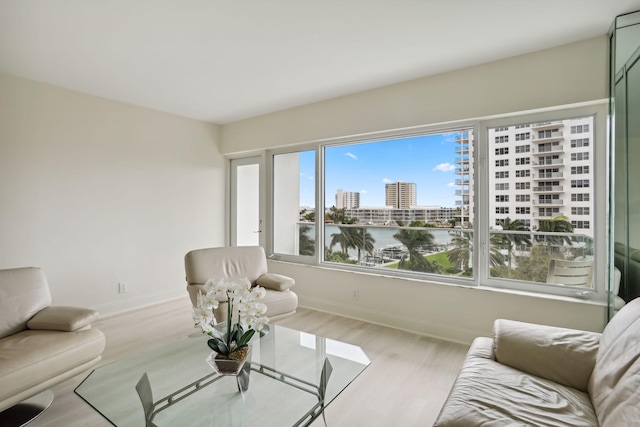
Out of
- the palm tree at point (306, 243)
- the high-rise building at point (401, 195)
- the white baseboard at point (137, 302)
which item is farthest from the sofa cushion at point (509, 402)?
the white baseboard at point (137, 302)

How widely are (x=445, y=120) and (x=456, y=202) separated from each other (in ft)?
2.67

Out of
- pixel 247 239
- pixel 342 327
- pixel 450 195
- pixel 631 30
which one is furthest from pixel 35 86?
pixel 631 30

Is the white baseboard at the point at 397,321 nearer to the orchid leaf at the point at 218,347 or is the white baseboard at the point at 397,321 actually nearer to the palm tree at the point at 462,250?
the palm tree at the point at 462,250

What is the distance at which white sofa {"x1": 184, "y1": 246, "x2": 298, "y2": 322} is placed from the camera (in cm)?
288

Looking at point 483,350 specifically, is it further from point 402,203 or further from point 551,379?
point 402,203

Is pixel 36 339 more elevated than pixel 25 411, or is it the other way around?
pixel 36 339

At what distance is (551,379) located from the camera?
1566 mm

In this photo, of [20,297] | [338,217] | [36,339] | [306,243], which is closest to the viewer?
[36,339]

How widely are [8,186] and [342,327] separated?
141 inches

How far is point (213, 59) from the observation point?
2748 millimetres

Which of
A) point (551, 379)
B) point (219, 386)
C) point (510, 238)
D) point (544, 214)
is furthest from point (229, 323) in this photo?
point (544, 214)

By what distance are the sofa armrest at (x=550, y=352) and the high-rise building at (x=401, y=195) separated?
1.84 m

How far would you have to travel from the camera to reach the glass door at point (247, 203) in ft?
15.4

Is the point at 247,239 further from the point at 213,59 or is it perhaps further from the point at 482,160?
the point at 482,160
